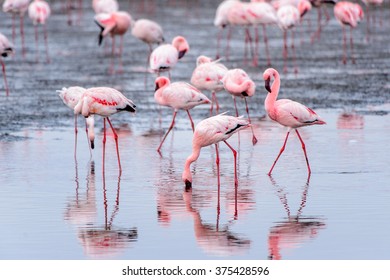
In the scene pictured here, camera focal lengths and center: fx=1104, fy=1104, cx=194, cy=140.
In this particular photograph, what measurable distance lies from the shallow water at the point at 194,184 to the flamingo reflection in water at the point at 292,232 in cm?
1

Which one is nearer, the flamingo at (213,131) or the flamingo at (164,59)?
the flamingo at (213,131)

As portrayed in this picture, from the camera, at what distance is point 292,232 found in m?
7.55

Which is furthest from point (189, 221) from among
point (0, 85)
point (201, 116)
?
point (0, 85)

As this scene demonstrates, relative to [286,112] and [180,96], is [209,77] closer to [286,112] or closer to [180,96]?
[180,96]

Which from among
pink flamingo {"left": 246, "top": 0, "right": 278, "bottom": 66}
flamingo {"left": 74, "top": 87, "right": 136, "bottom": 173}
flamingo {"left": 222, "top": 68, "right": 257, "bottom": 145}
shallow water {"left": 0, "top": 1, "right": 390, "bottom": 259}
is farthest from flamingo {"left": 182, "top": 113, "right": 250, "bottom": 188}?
pink flamingo {"left": 246, "top": 0, "right": 278, "bottom": 66}

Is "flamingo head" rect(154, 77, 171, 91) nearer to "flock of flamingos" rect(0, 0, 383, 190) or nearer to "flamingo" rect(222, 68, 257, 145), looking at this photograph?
"flock of flamingos" rect(0, 0, 383, 190)

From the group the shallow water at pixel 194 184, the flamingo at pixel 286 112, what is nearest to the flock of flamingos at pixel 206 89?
the flamingo at pixel 286 112

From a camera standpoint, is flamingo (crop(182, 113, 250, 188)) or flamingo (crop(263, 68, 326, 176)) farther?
flamingo (crop(263, 68, 326, 176))

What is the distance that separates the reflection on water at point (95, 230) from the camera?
718 centimetres

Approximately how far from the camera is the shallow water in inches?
286

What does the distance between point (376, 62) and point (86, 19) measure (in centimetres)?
1048

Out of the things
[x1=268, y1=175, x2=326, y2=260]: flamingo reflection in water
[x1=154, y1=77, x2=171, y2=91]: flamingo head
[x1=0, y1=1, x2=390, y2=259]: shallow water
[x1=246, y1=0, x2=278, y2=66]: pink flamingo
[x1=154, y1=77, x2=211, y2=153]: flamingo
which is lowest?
[x1=0, y1=1, x2=390, y2=259]: shallow water

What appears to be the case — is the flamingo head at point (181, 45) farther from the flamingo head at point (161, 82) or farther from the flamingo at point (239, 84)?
the flamingo head at point (161, 82)

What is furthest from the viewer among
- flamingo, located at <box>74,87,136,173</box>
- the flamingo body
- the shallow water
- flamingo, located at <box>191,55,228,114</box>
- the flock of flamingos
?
the flamingo body
